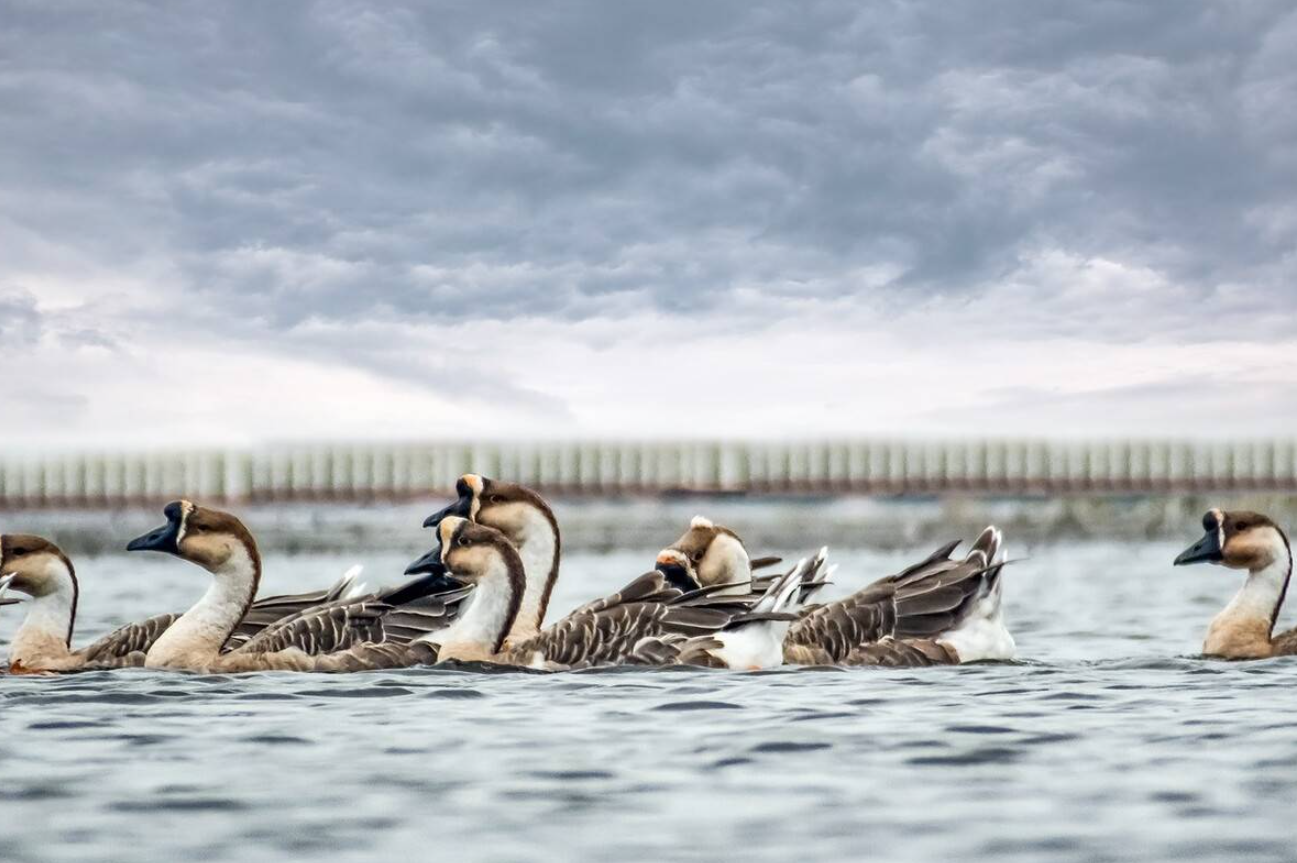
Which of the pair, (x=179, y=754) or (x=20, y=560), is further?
(x=20, y=560)

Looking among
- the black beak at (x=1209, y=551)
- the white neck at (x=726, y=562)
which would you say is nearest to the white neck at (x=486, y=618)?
the white neck at (x=726, y=562)

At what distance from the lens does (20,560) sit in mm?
16516

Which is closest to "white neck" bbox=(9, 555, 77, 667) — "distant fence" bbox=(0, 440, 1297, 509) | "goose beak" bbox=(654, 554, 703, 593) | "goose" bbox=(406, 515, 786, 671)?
"goose" bbox=(406, 515, 786, 671)

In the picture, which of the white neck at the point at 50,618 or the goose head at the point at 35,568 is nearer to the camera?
the white neck at the point at 50,618

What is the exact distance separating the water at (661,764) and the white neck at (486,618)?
39 centimetres

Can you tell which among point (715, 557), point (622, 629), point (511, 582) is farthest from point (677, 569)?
point (511, 582)

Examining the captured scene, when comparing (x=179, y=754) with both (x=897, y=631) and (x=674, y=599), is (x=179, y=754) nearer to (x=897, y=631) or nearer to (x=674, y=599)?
(x=674, y=599)

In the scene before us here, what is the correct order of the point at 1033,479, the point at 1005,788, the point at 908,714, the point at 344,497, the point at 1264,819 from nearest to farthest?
the point at 1264,819
the point at 1005,788
the point at 908,714
the point at 344,497
the point at 1033,479

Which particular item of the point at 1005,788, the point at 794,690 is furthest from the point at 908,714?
the point at 1005,788

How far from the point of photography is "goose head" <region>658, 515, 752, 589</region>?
1683 cm

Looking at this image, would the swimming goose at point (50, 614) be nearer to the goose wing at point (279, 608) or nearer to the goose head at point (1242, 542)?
the goose wing at point (279, 608)

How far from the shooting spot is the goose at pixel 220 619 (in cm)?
1559

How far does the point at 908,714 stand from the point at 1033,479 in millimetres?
46097

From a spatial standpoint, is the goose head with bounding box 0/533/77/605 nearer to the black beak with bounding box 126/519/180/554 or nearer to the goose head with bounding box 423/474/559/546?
the black beak with bounding box 126/519/180/554
